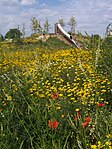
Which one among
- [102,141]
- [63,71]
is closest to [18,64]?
[63,71]

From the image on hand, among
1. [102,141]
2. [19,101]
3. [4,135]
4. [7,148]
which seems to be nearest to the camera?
[102,141]

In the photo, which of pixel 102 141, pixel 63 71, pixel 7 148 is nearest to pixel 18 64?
pixel 63 71

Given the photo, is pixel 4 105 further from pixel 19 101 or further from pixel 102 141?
pixel 102 141

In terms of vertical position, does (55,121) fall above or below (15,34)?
below

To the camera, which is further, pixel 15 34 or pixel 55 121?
pixel 15 34

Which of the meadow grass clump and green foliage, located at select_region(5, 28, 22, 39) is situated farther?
green foliage, located at select_region(5, 28, 22, 39)

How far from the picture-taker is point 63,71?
5504mm

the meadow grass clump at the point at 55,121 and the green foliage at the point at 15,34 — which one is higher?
the green foliage at the point at 15,34

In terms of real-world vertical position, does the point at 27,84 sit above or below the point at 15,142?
above

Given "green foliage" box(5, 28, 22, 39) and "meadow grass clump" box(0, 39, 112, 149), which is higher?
"green foliage" box(5, 28, 22, 39)

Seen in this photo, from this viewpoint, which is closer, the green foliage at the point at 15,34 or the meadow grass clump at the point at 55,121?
the meadow grass clump at the point at 55,121

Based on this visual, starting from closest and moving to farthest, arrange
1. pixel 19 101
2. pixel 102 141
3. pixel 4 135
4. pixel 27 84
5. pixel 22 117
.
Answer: pixel 102 141 → pixel 4 135 → pixel 22 117 → pixel 19 101 → pixel 27 84

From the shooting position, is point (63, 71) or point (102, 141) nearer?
point (102, 141)

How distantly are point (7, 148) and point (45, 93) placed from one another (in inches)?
55.4
